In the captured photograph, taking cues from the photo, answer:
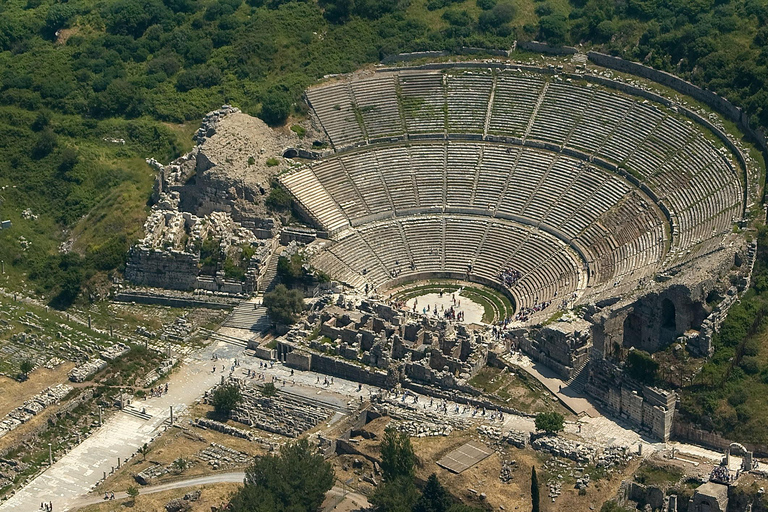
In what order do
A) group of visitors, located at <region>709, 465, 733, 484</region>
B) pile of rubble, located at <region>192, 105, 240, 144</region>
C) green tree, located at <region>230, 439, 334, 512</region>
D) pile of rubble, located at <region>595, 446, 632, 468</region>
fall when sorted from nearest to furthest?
green tree, located at <region>230, 439, 334, 512</region>
group of visitors, located at <region>709, 465, 733, 484</region>
pile of rubble, located at <region>595, 446, 632, 468</region>
pile of rubble, located at <region>192, 105, 240, 144</region>

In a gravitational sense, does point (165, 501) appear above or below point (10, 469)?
below

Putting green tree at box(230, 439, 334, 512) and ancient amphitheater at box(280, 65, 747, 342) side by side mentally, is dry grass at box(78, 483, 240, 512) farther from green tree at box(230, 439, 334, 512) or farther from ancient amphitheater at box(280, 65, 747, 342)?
ancient amphitheater at box(280, 65, 747, 342)

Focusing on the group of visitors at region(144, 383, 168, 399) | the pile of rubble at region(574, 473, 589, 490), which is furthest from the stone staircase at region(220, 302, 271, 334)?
the pile of rubble at region(574, 473, 589, 490)

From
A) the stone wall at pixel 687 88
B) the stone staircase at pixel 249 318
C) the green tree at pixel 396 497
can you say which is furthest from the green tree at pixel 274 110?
the green tree at pixel 396 497

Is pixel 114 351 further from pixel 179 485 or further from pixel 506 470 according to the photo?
pixel 506 470

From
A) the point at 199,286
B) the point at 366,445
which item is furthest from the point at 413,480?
the point at 199,286

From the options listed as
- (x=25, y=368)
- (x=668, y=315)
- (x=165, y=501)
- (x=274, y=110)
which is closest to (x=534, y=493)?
(x=668, y=315)

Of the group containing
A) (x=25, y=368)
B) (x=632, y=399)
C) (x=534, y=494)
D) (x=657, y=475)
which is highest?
(x=632, y=399)
